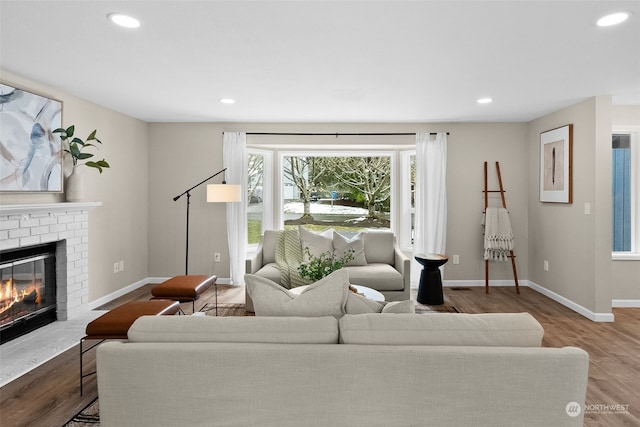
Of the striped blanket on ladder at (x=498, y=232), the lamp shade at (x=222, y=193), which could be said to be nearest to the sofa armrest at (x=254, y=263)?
the lamp shade at (x=222, y=193)

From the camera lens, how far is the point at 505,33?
8.43 feet

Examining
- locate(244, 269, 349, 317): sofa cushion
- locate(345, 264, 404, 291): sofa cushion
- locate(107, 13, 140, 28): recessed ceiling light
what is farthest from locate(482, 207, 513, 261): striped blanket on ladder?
locate(107, 13, 140, 28): recessed ceiling light

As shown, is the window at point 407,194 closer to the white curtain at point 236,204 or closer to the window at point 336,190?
the window at point 336,190

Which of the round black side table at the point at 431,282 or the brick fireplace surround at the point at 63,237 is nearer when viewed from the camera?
the brick fireplace surround at the point at 63,237

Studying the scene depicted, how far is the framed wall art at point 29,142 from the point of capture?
3344mm

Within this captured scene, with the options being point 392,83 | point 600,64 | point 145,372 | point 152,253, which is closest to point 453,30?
point 392,83

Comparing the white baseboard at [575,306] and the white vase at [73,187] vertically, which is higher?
the white vase at [73,187]

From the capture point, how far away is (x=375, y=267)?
15.3ft

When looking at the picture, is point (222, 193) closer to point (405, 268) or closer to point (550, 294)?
point (405, 268)

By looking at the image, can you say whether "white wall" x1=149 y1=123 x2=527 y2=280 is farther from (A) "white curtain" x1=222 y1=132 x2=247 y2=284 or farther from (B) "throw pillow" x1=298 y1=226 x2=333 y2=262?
(B) "throw pillow" x1=298 y1=226 x2=333 y2=262

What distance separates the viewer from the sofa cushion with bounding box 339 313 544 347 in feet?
5.67

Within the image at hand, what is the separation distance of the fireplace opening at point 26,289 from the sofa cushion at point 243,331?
2533 mm

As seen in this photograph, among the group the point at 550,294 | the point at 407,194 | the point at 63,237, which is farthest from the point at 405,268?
the point at 63,237

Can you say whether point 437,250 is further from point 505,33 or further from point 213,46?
point 213,46
